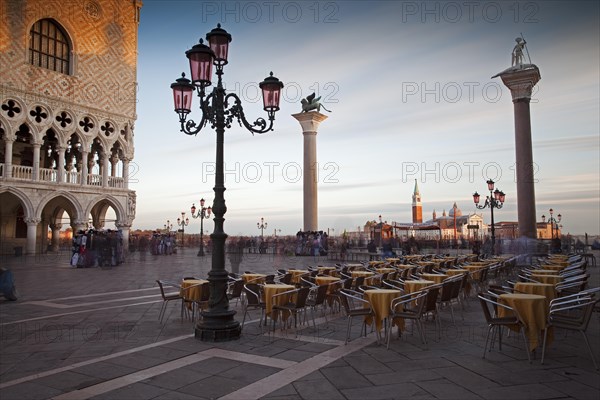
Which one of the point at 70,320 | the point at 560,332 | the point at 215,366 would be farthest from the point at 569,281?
the point at 70,320

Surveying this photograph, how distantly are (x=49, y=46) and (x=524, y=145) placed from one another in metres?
24.7

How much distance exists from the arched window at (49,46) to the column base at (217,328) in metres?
→ 24.8

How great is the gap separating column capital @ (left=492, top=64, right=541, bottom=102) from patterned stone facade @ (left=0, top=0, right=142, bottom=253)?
838 inches

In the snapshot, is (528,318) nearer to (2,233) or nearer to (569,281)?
(569,281)

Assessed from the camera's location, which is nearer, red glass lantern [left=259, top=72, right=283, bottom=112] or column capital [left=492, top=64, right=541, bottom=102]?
red glass lantern [left=259, top=72, right=283, bottom=112]

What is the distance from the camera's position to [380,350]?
551cm

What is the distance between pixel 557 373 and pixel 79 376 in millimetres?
4514

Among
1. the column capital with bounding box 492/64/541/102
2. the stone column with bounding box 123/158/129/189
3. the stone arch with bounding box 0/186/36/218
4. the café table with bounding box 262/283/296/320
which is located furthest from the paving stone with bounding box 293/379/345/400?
the stone column with bounding box 123/158/129/189

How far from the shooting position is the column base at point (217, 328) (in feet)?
19.6

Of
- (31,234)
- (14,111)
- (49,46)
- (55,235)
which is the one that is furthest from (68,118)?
(55,235)

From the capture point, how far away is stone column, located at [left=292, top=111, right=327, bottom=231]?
27.5 meters

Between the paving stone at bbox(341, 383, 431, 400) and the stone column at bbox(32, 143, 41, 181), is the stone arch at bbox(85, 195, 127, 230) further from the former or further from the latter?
the paving stone at bbox(341, 383, 431, 400)

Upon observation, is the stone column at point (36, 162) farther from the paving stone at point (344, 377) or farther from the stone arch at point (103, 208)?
the paving stone at point (344, 377)

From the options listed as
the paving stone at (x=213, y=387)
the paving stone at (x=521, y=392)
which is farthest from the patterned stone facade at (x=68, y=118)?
the paving stone at (x=521, y=392)
